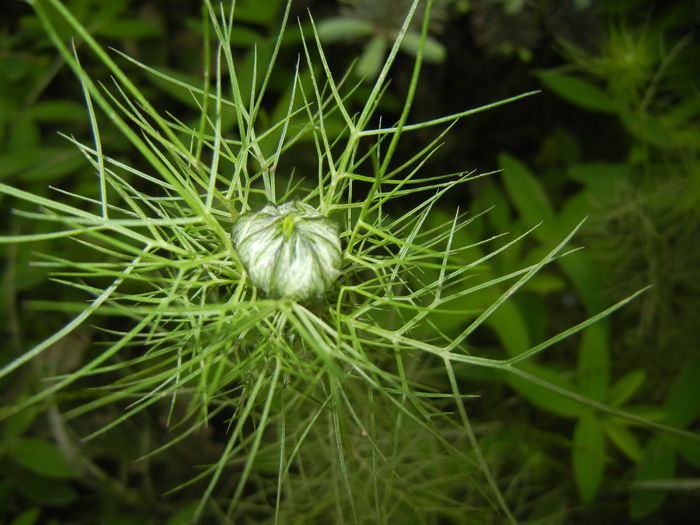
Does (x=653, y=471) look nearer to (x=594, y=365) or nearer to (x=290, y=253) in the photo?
(x=594, y=365)

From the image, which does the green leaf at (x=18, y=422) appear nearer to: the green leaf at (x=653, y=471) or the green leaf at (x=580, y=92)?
the green leaf at (x=653, y=471)

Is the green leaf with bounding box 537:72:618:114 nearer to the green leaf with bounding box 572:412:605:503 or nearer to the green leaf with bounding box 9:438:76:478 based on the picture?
the green leaf with bounding box 572:412:605:503

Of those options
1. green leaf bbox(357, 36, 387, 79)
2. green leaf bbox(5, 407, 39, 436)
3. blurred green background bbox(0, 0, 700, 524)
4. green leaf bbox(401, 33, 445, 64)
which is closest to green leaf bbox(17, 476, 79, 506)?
blurred green background bbox(0, 0, 700, 524)

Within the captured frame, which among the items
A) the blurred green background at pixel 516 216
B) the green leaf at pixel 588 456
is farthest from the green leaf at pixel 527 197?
the green leaf at pixel 588 456

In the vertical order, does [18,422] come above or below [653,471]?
above

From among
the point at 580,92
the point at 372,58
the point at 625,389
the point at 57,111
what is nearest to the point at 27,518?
the point at 57,111

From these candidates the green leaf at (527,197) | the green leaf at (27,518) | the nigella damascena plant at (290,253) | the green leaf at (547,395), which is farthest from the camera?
the green leaf at (527,197)

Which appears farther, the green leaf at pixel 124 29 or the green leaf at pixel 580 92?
the green leaf at pixel 580 92
